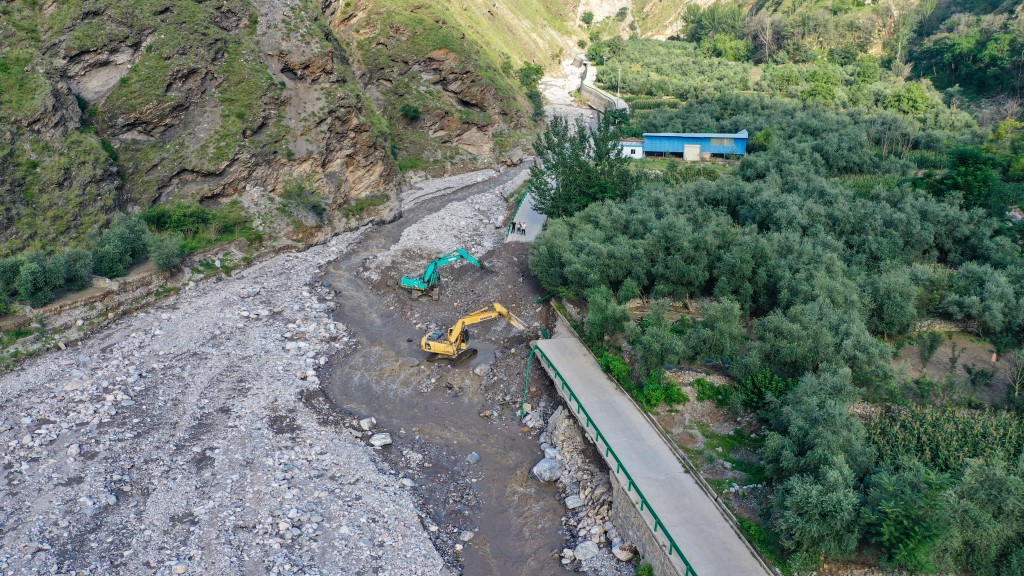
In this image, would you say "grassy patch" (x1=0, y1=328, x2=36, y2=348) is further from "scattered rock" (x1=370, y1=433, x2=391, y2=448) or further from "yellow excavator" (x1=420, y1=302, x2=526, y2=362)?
"yellow excavator" (x1=420, y1=302, x2=526, y2=362)

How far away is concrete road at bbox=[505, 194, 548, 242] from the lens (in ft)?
141

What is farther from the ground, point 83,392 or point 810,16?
point 810,16

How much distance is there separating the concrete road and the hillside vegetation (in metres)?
3.49

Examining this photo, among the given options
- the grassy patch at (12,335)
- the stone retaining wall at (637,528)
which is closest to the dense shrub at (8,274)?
the grassy patch at (12,335)

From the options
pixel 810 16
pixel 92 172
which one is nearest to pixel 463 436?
pixel 92 172

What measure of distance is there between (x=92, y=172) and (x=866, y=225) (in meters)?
44.8

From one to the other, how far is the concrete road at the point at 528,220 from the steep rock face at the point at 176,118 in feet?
37.6

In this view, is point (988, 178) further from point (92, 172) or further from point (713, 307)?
point (92, 172)

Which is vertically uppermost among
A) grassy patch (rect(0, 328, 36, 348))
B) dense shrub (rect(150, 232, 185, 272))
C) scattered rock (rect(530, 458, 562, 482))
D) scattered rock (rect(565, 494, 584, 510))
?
dense shrub (rect(150, 232, 185, 272))

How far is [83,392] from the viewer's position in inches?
992

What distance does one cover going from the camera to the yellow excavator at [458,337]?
30125 mm

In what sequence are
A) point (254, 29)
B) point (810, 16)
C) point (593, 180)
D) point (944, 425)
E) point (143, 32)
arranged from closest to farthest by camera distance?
point (944, 425)
point (593, 180)
point (143, 32)
point (254, 29)
point (810, 16)

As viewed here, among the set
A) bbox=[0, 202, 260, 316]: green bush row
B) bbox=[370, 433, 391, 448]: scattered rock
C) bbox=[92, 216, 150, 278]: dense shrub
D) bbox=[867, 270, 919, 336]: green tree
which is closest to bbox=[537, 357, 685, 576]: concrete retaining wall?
bbox=[370, 433, 391, 448]: scattered rock

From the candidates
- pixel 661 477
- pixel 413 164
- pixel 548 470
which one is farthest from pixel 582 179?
pixel 413 164
